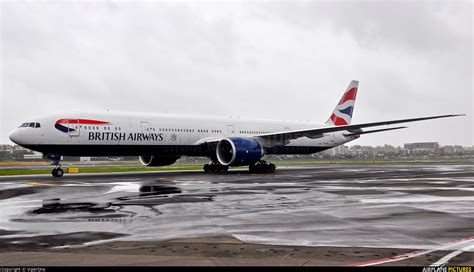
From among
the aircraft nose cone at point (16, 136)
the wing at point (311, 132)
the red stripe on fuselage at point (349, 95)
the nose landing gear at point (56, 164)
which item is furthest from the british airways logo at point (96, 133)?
the red stripe on fuselage at point (349, 95)

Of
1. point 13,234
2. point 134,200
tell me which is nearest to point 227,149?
point 134,200

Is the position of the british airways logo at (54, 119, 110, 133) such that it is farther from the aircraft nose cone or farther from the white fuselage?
the aircraft nose cone

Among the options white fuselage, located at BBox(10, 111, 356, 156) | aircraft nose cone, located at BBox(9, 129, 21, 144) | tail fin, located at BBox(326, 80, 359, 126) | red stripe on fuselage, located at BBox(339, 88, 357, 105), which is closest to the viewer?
aircraft nose cone, located at BBox(9, 129, 21, 144)

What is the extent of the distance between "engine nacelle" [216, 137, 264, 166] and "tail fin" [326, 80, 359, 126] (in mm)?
14328

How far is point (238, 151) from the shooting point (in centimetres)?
2764

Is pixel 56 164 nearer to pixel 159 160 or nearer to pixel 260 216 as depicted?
pixel 159 160

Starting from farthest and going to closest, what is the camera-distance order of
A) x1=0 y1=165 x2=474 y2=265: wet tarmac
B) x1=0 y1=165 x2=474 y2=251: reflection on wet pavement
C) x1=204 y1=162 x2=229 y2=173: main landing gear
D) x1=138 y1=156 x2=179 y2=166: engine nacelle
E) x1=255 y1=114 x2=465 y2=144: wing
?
x1=138 y1=156 x2=179 y2=166: engine nacelle, x1=204 y1=162 x2=229 y2=173: main landing gear, x1=255 y1=114 x2=465 y2=144: wing, x1=0 y1=165 x2=474 y2=251: reflection on wet pavement, x1=0 y1=165 x2=474 y2=265: wet tarmac

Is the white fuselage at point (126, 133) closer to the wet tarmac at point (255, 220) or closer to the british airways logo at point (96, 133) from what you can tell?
the british airways logo at point (96, 133)

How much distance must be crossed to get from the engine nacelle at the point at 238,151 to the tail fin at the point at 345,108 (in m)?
14.3

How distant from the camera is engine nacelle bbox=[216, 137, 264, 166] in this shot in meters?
27.7

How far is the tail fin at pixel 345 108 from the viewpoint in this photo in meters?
41.0

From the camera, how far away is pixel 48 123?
25.0 m

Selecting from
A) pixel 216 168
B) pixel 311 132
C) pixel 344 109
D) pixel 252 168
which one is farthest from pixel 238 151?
pixel 344 109

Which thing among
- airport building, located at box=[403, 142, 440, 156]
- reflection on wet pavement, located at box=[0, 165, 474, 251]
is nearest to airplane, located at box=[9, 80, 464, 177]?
reflection on wet pavement, located at box=[0, 165, 474, 251]
